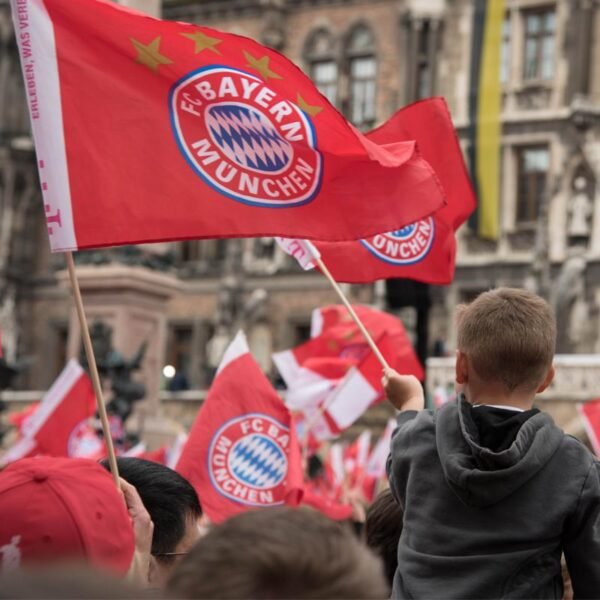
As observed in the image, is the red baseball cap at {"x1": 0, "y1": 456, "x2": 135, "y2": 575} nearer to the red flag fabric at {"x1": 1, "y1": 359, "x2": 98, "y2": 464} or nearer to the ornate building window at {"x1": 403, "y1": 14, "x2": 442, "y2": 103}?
the red flag fabric at {"x1": 1, "y1": 359, "x2": 98, "y2": 464}

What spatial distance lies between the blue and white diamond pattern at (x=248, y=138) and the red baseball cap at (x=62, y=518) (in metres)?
2.75

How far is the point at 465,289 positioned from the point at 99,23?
3119 cm

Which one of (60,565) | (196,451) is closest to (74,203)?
(196,451)

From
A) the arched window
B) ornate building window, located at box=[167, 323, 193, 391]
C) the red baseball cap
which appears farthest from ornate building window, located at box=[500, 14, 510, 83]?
the red baseball cap

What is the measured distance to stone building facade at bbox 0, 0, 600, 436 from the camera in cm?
3422

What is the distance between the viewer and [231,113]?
5.36 metres

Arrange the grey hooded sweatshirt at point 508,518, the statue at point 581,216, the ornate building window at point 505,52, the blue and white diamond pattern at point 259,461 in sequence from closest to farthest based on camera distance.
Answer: the grey hooded sweatshirt at point 508,518
the blue and white diamond pattern at point 259,461
the statue at point 581,216
the ornate building window at point 505,52

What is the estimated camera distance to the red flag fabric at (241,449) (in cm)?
731

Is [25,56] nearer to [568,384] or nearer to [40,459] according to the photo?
[40,459]

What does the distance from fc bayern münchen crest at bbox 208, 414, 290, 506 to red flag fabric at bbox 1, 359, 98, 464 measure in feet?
14.0

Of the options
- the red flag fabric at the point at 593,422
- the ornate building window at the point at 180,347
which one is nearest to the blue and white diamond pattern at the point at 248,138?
the red flag fabric at the point at 593,422

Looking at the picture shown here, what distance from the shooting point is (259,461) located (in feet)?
24.8

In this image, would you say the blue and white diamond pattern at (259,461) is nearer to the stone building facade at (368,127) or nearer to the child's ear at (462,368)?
the child's ear at (462,368)

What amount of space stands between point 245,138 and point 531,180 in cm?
3124
